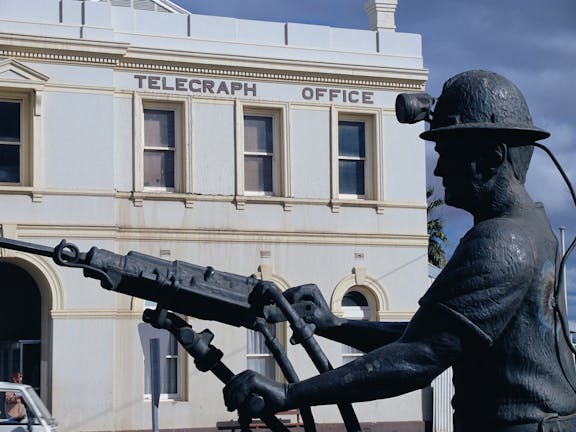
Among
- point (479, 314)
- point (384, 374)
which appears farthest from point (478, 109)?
point (384, 374)

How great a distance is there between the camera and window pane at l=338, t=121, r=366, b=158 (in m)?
27.0

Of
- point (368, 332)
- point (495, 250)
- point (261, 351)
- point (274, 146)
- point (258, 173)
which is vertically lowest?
point (261, 351)

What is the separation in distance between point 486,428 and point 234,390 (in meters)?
0.74

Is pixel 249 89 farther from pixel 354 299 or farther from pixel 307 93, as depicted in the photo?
pixel 354 299

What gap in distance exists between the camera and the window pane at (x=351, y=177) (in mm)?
26938

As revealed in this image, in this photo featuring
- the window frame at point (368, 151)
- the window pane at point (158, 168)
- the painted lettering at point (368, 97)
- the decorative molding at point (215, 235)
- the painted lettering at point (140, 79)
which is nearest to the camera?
the decorative molding at point (215, 235)

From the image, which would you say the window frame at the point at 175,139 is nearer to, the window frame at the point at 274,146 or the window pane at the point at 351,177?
the window frame at the point at 274,146

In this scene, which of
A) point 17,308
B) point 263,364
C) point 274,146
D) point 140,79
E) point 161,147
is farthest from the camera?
point 274,146

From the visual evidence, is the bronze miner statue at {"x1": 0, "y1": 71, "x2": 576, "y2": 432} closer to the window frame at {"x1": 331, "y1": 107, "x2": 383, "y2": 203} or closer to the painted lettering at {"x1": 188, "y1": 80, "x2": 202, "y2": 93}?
the painted lettering at {"x1": 188, "y1": 80, "x2": 202, "y2": 93}

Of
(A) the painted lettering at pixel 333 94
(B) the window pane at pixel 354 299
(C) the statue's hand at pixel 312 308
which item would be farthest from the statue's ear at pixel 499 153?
(B) the window pane at pixel 354 299

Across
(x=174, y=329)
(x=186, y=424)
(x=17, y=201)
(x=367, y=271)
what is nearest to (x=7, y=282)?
(x=17, y=201)

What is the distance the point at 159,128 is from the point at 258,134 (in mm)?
2248

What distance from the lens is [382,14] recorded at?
2814 centimetres

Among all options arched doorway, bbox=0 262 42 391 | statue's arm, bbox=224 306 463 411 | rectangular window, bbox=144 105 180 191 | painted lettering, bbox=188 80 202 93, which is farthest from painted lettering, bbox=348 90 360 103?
statue's arm, bbox=224 306 463 411
